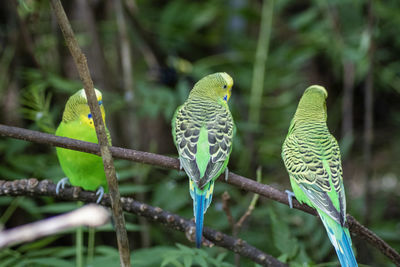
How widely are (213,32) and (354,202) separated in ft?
8.28

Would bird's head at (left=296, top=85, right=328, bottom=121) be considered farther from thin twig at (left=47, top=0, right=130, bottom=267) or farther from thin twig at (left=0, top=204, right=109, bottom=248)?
thin twig at (left=0, top=204, right=109, bottom=248)

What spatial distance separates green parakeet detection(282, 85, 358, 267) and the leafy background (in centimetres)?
59

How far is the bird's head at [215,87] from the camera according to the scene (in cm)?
166

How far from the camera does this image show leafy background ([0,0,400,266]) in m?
2.93

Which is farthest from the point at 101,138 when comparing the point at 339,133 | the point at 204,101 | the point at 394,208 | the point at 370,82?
the point at 339,133

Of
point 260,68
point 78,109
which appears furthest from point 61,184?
point 260,68

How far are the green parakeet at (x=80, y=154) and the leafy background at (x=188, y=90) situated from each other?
0.33 metres

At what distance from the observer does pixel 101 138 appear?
4.25 feet

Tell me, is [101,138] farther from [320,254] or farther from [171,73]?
[171,73]

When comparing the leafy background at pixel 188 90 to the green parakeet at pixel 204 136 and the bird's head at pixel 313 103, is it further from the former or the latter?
the bird's head at pixel 313 103

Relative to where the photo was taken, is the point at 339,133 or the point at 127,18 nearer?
the point at 127,18

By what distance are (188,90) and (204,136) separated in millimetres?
1761

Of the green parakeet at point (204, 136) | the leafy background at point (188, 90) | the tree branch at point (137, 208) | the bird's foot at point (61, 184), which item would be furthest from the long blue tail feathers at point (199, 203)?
the bird's foot at point (61, 184)

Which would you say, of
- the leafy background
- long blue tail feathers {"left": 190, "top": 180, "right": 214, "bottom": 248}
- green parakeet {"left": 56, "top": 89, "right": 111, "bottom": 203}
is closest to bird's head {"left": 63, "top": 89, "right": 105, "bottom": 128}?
green parakeet {"left": 56, "top": 89, "right": 111, "bottom": 203}
